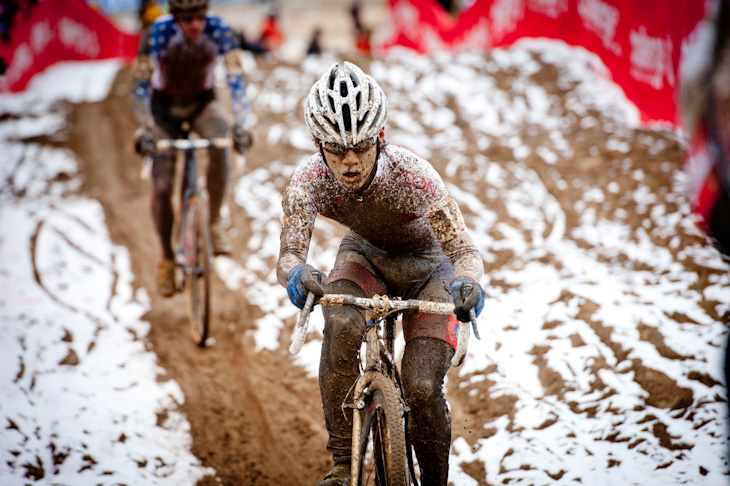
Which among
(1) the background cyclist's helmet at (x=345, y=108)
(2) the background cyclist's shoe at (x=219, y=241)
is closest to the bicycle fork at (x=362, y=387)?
(1) the background cyclist's helmet at (x=345, y=108)

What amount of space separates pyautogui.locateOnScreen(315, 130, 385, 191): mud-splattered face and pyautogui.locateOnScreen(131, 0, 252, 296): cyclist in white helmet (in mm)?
2988

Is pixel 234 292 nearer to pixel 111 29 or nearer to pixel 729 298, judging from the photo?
pixel 729 298


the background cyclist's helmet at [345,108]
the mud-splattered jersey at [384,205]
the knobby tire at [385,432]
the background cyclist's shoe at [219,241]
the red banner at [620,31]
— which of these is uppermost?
the red banner at [620,31]

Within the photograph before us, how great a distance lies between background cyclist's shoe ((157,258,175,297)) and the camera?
620cm

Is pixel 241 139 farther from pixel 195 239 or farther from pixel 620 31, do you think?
pixel 620 31

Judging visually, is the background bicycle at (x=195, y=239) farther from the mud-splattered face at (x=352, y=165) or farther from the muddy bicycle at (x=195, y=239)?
the mud-splattered face at (x=352, y=165)

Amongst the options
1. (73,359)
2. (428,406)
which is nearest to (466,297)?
(428,406)

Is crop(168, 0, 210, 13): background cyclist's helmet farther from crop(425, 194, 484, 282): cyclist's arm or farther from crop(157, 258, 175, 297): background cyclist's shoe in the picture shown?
crop(425, 194, 484, 282): cyclist's arm

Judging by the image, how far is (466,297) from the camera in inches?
113

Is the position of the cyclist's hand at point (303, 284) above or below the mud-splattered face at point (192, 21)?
below

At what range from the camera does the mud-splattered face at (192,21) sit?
5918 mm

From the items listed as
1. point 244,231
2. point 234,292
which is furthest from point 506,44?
point 234,292

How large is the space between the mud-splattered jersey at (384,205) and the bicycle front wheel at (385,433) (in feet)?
2.44

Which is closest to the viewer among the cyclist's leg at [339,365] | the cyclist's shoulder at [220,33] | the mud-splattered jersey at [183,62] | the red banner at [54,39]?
the cyclist's leg at [339,365]
